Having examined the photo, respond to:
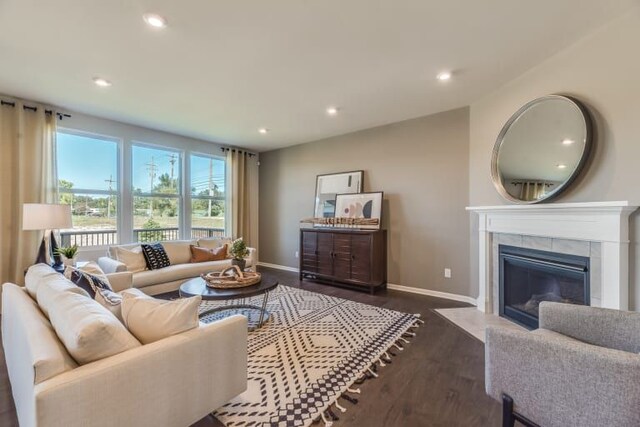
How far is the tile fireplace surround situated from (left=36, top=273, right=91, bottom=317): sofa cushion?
347 cm

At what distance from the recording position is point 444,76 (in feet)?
9.39

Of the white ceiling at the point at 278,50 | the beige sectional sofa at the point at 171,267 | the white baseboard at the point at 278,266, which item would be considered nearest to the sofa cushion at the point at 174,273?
the beige sectional sofa at the point at 171,267

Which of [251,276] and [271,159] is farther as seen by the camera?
[271,159]

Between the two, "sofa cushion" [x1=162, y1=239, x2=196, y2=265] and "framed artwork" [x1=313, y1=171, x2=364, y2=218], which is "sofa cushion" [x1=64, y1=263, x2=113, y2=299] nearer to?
"sofa cushion" [x1=162, y1=239, x2=196, y2=265]

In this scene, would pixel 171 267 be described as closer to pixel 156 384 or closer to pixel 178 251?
pixel 178 251

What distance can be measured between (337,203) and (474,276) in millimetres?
2338

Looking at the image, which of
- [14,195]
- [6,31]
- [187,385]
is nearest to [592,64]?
[187,385]

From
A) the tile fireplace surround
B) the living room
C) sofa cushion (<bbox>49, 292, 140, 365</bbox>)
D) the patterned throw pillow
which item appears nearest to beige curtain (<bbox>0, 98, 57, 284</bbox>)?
the living room

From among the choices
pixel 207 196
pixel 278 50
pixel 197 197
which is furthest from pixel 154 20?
pixel 207 196

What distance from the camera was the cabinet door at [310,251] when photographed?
480cm

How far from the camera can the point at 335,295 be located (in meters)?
4.09

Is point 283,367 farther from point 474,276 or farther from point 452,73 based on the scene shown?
point 452,73

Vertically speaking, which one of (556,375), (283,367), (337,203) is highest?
(337,203)

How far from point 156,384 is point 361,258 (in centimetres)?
326
